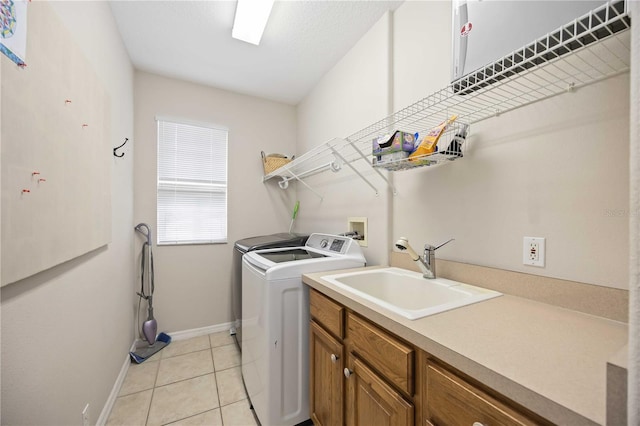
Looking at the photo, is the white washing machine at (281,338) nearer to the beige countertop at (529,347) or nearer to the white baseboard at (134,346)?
the beige countertop at (529,347)

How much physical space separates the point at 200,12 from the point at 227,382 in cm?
267

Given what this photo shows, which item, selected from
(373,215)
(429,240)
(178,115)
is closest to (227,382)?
(373,215)

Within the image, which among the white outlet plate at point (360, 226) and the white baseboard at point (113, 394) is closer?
the white baseboard at point (113, 394)

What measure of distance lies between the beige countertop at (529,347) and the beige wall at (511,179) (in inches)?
8.7

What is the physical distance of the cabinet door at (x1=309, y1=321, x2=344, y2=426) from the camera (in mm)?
1165

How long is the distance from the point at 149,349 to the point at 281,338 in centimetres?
173

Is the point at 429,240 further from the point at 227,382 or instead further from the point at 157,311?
the point at 157,311

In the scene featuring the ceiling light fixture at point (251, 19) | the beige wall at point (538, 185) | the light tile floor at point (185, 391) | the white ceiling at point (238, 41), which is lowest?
the light tile floor at point (185, 391)

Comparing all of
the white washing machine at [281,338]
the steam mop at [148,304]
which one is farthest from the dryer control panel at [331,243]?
the steam mop at [148,304]

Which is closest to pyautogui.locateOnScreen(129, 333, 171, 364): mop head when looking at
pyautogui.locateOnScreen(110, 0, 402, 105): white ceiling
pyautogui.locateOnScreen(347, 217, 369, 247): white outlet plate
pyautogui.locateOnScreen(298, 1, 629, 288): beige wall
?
pyautogui.locateOnScreen(347, 217, 369, 247): white outlet plate

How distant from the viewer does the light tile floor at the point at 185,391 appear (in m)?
1.60

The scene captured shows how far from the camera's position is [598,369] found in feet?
1.83

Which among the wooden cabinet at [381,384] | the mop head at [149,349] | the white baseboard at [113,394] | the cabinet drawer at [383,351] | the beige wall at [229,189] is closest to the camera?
the wooden cabinet at [381,384]

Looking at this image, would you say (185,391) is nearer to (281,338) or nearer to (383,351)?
(281,338)
